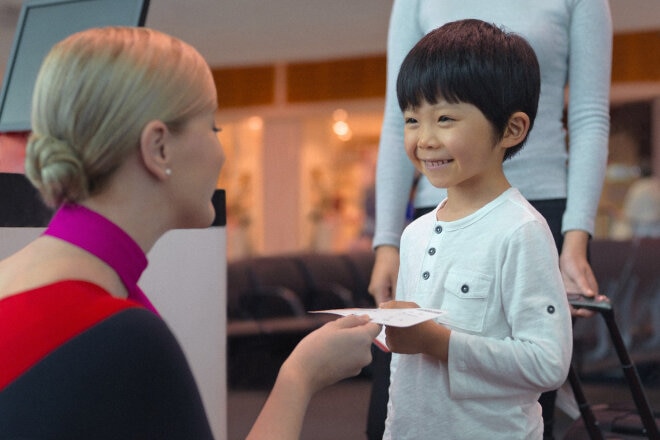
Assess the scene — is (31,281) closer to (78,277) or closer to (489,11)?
(78,277)

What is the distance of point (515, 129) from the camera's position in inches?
51.6

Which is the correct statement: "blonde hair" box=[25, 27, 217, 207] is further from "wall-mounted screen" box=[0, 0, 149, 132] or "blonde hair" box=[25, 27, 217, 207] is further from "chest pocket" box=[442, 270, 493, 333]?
"wall-mounted screen" box=[0, 0, 149, 132]

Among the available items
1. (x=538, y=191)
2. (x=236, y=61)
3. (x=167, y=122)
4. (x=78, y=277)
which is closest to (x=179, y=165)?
(x=167, y=122)

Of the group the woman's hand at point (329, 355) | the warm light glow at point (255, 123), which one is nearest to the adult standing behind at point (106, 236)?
the woman's hand at point (329, 355)

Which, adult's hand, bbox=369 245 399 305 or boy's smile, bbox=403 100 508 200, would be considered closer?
boy's smile, bbox=403 100 508 200

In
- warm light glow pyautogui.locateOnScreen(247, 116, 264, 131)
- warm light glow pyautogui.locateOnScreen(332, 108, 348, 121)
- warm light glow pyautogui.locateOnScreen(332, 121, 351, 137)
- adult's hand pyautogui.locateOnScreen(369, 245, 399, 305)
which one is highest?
adult's hand pyautogui.locateOnScreen(369, 245, 399, 305)

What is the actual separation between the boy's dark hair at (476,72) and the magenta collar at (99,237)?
0.54 m

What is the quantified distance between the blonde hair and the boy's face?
0.46 metres

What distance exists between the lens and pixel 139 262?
948 mm

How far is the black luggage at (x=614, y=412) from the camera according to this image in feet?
5.10

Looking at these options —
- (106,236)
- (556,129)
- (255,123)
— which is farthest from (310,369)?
(255,123)

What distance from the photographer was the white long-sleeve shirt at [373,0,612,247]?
1591mm

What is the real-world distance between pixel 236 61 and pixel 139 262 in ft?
33.1

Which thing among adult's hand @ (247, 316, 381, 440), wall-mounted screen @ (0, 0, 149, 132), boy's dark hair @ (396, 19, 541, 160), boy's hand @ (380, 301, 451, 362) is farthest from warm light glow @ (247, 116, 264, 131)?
adult's hand @ (247, 316, 381, 440)
